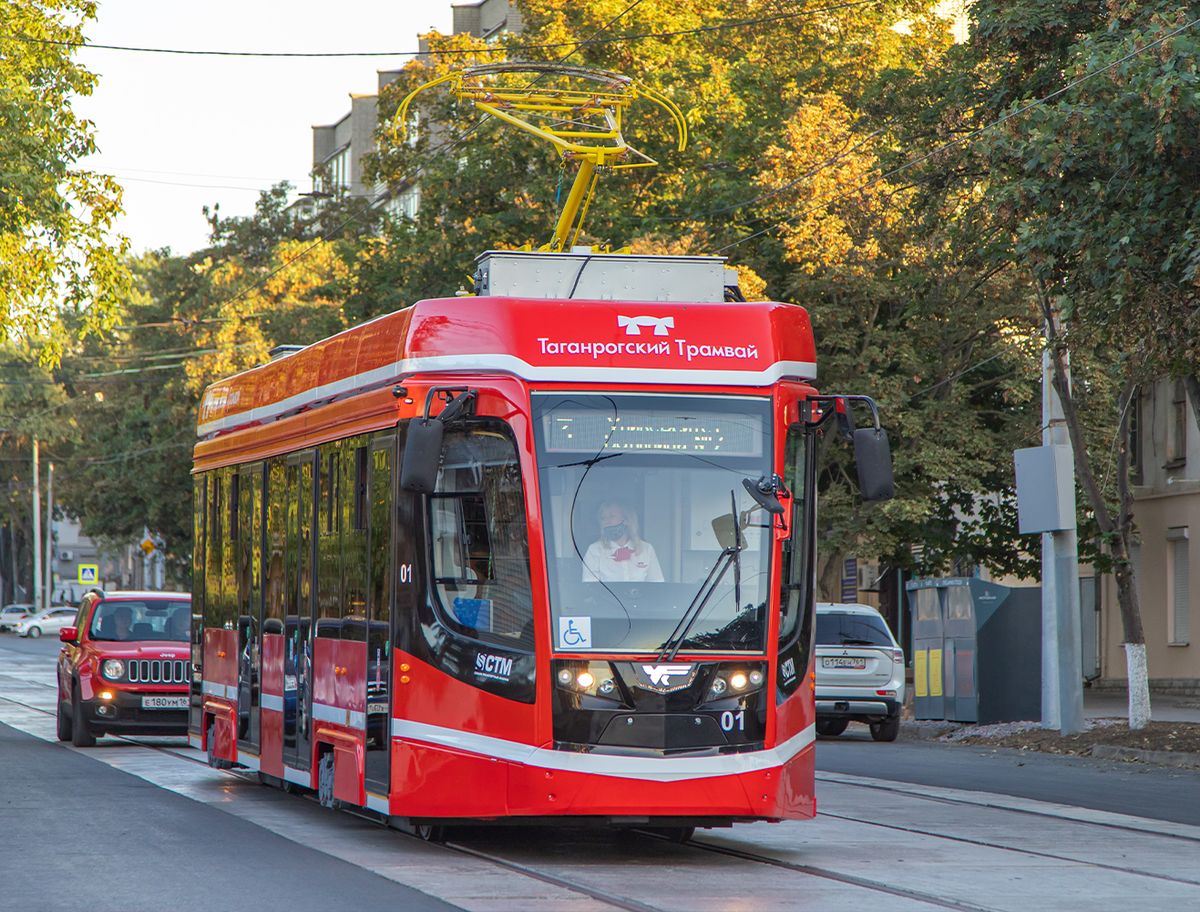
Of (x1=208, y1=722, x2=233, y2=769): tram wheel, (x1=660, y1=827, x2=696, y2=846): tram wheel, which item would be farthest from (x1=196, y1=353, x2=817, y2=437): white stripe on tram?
(x1=208, y1=722, x2=233, y2=769): tram wheel

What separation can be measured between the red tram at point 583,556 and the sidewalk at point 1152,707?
1605 centimetres

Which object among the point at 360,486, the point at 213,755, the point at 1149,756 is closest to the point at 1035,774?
the point at 1149,756

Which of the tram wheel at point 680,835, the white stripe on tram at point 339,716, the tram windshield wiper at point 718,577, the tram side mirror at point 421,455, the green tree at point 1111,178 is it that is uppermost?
the green tree at point 1111,178

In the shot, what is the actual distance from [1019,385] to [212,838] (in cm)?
2091

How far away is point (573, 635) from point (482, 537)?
795 millimetres

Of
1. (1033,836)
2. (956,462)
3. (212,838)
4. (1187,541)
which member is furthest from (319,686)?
(1187,541)

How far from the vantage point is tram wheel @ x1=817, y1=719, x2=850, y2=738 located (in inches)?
963

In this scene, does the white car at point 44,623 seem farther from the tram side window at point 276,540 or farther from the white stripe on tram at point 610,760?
the white stripe on tram at point 610,760

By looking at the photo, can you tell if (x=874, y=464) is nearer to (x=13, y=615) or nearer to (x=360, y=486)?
(x=360, y=486)

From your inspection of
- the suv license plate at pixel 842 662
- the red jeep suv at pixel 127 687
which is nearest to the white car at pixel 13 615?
the red jeep suv at pixel 127 687

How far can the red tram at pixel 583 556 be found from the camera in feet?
31.4

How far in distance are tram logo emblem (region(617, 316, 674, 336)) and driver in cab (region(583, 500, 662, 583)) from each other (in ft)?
3.48

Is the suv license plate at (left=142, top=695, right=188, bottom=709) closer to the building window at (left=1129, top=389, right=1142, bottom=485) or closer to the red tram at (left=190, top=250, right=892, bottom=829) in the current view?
the red tram at (left=190, top=250, right=892, bottom=829)

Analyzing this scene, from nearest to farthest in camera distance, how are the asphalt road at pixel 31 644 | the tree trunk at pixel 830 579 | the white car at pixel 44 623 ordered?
the tree trunk at pixel 830 579, the asphalt road at pixel 31 644, the white car at pixel 44 623
